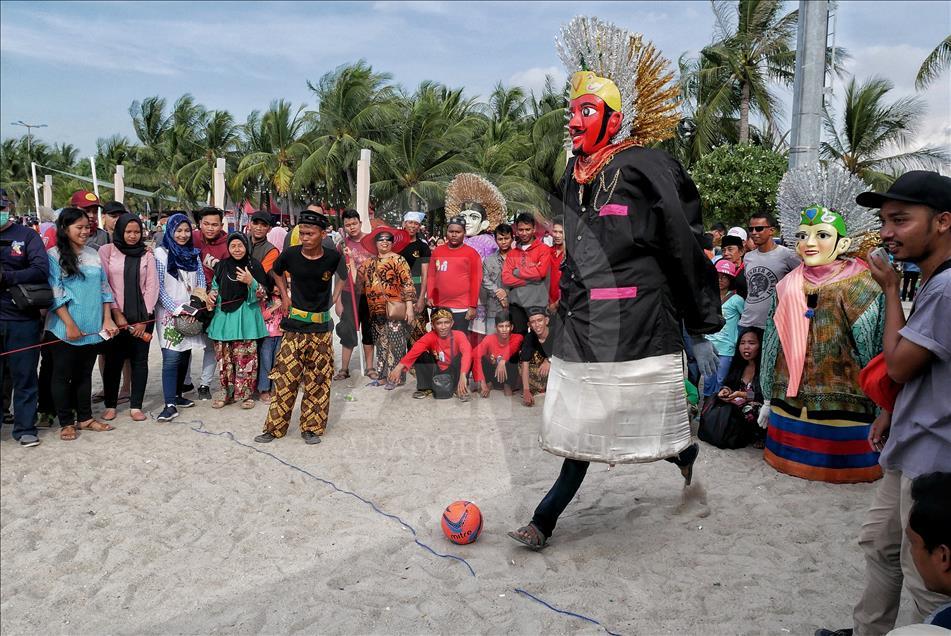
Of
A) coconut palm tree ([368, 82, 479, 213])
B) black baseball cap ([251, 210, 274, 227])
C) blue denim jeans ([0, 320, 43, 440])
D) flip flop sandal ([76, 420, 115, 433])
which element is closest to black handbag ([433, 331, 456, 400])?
black baseball cap ([251, 210, 274, 227])

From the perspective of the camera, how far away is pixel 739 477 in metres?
4.70

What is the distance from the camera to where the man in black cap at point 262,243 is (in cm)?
684

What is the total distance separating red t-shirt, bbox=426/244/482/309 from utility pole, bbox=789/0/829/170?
10.7 ft

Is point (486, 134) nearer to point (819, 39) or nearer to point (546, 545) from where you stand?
point (819, 39)

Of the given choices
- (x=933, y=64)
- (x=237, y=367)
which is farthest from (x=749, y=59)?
(x=237, y=367)

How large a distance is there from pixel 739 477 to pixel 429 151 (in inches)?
905

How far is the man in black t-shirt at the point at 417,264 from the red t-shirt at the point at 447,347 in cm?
40

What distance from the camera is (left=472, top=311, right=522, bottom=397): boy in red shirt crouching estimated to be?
693 cm

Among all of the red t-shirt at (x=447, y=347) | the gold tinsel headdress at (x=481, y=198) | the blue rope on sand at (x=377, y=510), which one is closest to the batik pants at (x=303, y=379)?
the blue rope on sand at (x=377, y=510)

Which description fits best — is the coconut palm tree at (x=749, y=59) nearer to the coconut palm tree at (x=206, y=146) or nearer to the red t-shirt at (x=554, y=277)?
the red t-shirt at (x=554, y=277)

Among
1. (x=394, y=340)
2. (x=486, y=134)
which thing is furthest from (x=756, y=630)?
(x=486, y=134)

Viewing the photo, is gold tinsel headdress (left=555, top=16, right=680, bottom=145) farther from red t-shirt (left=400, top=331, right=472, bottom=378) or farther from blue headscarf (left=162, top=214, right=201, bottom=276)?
blue headscarf (left=162, top=214, right=201, bottom=276)

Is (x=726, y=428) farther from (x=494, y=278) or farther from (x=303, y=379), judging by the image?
(x=303, y=379)

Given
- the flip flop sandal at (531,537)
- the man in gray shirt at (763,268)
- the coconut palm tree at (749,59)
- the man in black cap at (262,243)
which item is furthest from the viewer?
the coconut palm tree at (749,59)
